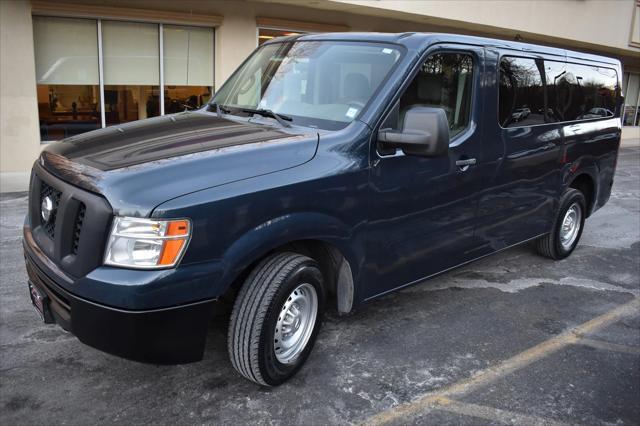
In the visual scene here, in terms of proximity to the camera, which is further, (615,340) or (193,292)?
(615,340)

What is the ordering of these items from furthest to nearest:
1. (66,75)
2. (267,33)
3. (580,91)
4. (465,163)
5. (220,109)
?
(267,33) < (66,75) < (580,91) < (220,109) < (465,163)

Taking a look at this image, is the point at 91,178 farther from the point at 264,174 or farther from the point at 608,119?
the point at 608,119

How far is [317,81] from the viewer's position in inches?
152

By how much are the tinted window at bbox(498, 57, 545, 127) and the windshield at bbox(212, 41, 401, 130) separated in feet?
3.85

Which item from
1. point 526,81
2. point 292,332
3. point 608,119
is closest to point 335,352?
point 292,332

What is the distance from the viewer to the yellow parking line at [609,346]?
401 centimetres

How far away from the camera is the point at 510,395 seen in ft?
11.0

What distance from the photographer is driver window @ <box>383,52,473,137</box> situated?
144 inches

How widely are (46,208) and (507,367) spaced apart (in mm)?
2971

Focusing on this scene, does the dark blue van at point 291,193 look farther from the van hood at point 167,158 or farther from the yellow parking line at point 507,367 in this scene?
the yellow parking line at point 507,367

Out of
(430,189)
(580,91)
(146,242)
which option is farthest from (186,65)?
(146,242)

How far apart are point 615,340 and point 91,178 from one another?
3.76 m

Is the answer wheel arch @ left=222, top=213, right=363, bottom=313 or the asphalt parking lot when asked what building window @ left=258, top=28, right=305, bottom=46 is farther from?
wheel arch @ left=222, top=213, right=363, bottom=313

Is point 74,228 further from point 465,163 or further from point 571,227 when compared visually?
point 571,227
